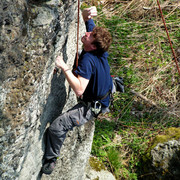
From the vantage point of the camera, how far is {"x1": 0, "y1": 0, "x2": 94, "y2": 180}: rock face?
1.45 meters

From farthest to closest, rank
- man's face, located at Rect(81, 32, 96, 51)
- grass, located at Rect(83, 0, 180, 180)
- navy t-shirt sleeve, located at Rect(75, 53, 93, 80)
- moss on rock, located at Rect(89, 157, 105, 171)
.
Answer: grass, located at Rect(83, 0, 180, 180)
moss on rock, located at Rect(89, 157, 105, 171)
man's face, located at Rect(81, 32, 96, 51)
navy t-shirt sleeve, located at Rect(75, 53, 93, 80)

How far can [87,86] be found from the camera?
2.46 metres

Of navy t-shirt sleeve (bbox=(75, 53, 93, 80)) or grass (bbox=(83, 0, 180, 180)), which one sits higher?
navy t-shirt sleeve (bbox=(75, 53, 93, 80))

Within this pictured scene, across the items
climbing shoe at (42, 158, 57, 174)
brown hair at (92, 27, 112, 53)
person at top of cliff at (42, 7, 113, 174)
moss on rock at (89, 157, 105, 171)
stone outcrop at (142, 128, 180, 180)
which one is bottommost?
stone outcrop at (142, 128, 180, 180)

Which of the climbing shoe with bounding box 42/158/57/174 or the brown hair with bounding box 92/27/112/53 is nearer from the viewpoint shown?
the brown hair with bounding box 92/27/112/53

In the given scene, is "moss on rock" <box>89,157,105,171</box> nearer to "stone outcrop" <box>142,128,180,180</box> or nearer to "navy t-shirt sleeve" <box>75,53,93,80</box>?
"stone outcrop" <box>142,128,180,180</box>

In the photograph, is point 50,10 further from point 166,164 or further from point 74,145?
point 166,164

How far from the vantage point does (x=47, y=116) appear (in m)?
2.27

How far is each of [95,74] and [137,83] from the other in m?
3.16

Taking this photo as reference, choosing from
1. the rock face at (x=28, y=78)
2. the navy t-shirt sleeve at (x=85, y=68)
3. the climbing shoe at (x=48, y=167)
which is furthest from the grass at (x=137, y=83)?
the navy t-shirt sleeve at (x=85, y=68)

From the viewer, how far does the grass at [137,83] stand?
4395 millimetres

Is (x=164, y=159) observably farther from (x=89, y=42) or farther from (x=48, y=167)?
(x=89, y=42)

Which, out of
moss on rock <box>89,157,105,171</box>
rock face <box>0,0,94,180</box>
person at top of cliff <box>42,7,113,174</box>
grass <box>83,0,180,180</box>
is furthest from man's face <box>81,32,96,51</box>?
grass <box>83,0,180,180</box>

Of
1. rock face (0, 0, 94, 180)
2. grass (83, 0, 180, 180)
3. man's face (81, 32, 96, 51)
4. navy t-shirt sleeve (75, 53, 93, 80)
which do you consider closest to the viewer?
rock face (0, 0, 94, 180)
